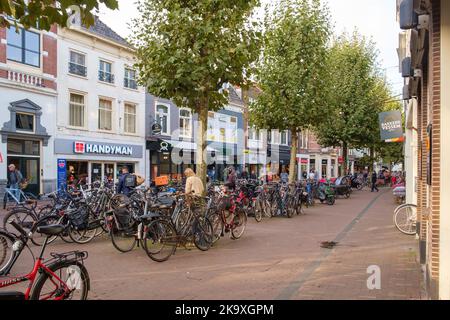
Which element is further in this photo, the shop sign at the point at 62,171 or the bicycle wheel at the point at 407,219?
the shop sign at the point at 62,171

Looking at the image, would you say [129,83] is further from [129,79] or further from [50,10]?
[50,10]

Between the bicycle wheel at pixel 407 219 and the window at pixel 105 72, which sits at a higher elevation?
the window at pixel 105 72

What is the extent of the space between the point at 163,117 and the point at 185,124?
2.23 meters

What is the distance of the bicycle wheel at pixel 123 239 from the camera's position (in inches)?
347

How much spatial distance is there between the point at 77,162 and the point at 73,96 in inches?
135

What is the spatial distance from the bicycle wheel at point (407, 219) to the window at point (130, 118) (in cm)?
1873

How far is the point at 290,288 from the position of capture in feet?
20.7

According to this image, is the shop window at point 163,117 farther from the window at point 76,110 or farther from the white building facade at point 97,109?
the window at point 76,110

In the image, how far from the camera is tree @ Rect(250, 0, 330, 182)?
21.1 meters

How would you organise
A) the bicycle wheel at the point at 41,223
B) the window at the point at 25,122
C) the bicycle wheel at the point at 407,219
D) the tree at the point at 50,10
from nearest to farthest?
the tree at the point at 50,10 → the bicycle wheel at the point at 41,223 → the bicycle wheel at the point at 407,219 → the window at the point at 25,122

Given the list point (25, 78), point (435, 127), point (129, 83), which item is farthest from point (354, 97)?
point (435, 127)

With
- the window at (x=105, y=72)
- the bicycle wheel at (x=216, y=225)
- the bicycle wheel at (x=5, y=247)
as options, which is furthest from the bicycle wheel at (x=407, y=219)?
the window at (x=105, y=72)
